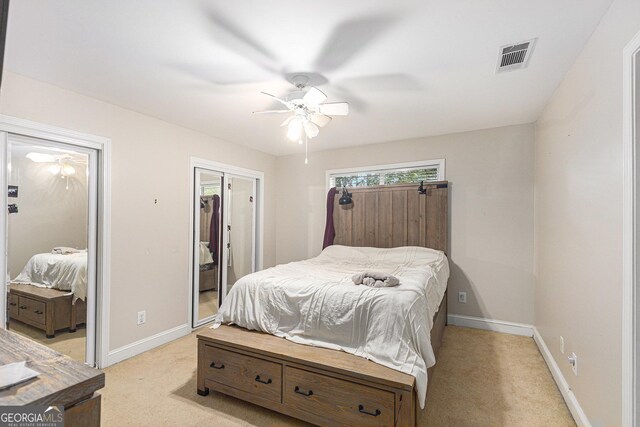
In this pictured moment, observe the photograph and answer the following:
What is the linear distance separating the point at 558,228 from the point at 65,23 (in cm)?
368

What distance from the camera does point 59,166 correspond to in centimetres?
259

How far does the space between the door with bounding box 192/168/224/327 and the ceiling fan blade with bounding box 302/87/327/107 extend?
206 cm

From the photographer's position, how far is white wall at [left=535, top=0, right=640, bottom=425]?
1.51 m

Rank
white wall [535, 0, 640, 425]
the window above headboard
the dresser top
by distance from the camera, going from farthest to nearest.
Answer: the window above headboard < white wall [535, 0, 640, 425] < the dresser top

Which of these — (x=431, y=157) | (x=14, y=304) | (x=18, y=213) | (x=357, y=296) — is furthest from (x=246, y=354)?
(x=431, y=157)

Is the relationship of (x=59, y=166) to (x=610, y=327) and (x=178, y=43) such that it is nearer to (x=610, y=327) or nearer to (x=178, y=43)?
(x=178, y=43)

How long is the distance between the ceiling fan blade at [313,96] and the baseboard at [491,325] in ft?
10.3

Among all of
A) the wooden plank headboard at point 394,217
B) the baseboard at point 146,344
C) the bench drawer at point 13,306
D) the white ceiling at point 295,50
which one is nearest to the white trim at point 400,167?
the wooden plank headboard at point 394,217

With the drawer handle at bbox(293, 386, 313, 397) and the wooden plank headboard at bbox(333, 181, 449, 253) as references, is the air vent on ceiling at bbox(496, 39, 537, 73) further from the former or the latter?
the drawer handle at bbox(293, 386, 313, 397)

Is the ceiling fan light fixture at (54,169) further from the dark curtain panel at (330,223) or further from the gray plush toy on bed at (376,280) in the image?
the dark curtain panel at (330,223)

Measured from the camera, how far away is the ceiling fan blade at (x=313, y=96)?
2111 millimetres

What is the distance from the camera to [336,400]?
6.07 feet

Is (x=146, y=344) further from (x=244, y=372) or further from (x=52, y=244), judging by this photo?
(x=244, y=372)

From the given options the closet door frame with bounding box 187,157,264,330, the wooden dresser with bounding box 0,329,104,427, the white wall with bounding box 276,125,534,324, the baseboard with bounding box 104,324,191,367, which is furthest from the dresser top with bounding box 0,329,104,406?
the white wall with bounding box 276,125,534,324
